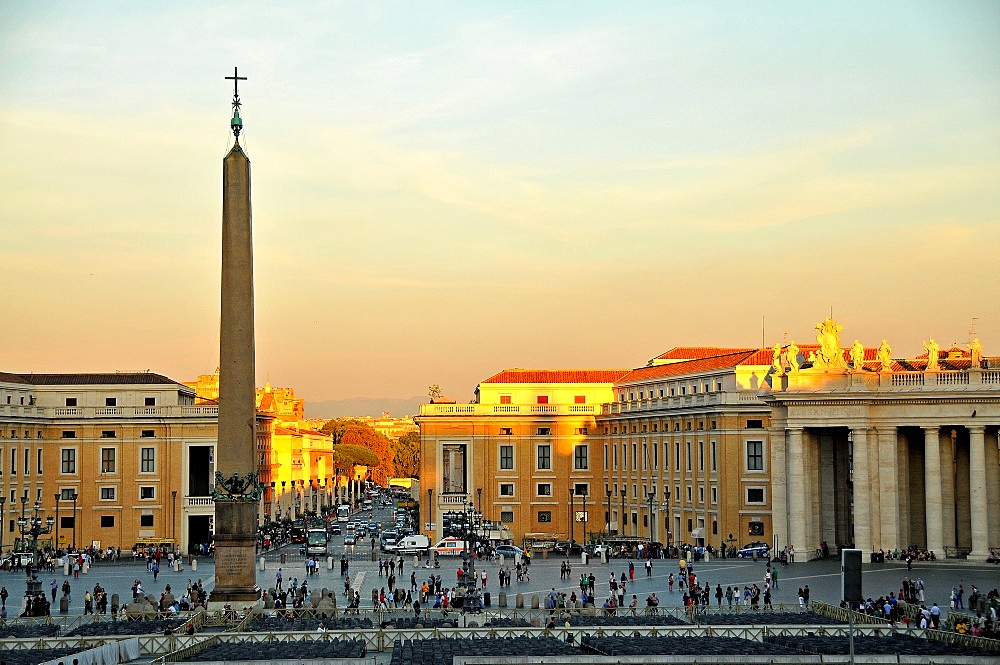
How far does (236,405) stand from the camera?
39.5 m

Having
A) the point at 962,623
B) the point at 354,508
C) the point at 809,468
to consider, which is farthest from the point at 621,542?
the point at 354,508

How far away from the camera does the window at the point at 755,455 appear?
7031 cm

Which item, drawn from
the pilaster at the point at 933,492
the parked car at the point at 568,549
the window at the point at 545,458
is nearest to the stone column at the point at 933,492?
the pilaster at the point at 933,492

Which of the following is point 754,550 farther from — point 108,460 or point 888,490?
point 108,460

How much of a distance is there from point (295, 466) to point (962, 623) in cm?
9135

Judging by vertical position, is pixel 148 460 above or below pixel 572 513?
above

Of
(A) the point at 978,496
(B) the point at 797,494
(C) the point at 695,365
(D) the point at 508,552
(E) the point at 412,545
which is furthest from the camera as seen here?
(C) the point at 695,365

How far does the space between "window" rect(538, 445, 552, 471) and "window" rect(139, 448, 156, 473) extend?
22.7 m

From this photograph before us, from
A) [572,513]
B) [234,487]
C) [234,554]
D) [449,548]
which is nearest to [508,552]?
[449,548]

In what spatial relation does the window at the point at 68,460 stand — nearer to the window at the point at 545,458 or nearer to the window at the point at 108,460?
the window at the point at 108,460

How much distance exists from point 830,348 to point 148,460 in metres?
38.7

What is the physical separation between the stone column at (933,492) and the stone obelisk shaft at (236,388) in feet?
99.6

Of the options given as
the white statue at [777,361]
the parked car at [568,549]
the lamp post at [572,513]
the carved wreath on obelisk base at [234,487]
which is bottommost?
A: the parked car at [568,549]

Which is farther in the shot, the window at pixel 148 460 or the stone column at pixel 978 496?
the window at pixel 148 460
